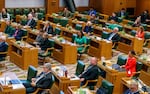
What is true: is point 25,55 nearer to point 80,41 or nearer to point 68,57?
point 68,57

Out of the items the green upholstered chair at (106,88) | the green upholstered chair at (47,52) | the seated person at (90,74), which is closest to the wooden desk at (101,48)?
the green upholstered chair at (47,52)

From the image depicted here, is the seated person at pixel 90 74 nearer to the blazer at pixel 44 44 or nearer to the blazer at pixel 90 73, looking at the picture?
the blazer at pixel 90 73

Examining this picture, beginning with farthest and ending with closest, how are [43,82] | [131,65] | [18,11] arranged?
1. [18,11]
2. [131,65]
3. [43,82]

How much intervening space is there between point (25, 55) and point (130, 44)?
5.22m

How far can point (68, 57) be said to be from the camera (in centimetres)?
1340

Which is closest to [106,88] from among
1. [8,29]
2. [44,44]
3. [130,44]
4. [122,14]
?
[44,44]

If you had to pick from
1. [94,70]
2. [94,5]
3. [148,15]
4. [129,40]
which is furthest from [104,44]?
[94,5]

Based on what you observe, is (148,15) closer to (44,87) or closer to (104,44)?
(104,44)

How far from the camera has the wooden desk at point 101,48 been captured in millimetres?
14102

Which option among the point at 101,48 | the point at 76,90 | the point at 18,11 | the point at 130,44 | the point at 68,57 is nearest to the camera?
the point at 76,90

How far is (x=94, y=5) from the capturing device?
2612 cm

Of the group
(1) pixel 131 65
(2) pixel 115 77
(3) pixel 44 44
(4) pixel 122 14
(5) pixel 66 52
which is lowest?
(2) pixel 115 77

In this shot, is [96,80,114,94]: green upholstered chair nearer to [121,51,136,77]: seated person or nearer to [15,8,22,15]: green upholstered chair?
[121,51,136,77]: seated person

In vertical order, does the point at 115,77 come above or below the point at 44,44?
below
